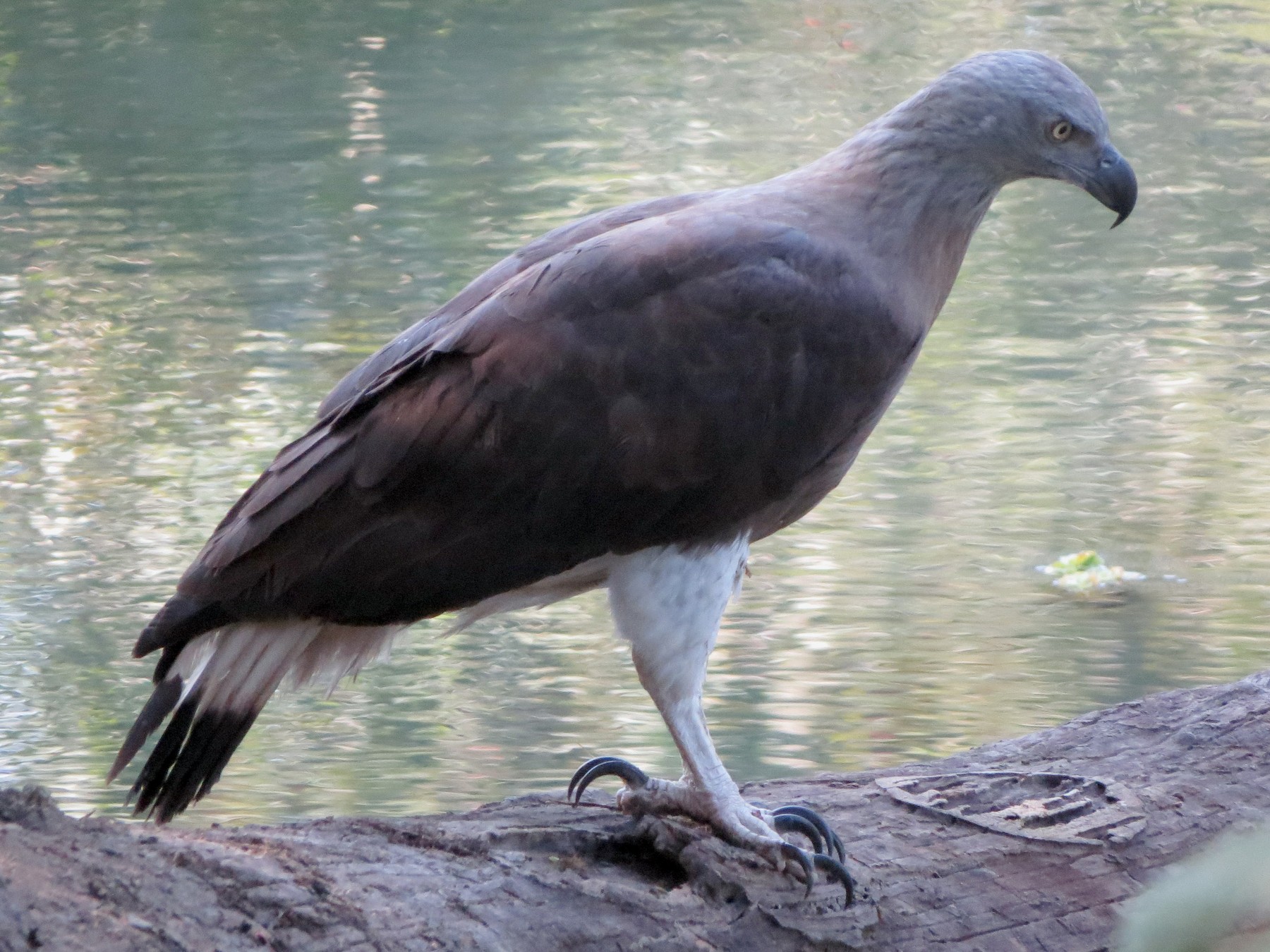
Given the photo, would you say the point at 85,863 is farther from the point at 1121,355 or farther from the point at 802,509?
the point at 1121,355

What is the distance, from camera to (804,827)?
2426mm

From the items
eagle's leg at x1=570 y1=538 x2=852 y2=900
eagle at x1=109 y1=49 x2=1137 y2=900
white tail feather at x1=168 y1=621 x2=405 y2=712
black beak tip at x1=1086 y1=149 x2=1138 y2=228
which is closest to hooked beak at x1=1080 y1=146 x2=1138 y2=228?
black beak tip at x1=1086 y1=149 x2=1138 y2=228

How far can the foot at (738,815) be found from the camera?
2.35 meters

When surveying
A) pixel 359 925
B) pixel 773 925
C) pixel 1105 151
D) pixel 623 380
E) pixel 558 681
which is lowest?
pixel 558 681

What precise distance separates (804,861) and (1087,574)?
2442 millimetres

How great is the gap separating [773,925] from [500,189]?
6234 mm

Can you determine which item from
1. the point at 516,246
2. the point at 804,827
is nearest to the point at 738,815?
the point at 804,827

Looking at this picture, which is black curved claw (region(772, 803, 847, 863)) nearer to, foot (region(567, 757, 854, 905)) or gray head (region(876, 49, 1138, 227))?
foot (region(567, 757, 854, 905))

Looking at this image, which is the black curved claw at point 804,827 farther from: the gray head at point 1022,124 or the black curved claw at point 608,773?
the gray head at point 1022,124

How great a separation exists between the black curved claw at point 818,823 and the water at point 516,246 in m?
1.16

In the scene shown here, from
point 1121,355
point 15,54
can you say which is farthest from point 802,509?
point 15,54

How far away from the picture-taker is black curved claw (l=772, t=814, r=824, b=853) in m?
2.42

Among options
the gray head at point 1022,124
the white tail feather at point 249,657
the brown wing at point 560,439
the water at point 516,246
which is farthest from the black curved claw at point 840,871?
the water at point 516,246

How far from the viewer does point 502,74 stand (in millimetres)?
10125
